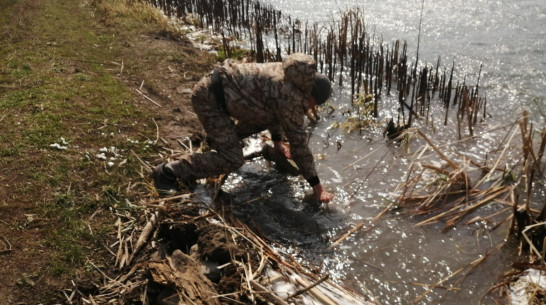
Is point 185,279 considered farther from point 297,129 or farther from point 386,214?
point 386,214

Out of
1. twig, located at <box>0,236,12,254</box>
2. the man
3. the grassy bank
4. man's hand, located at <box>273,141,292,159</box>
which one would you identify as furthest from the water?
twig, located at <box>0,236,12,254</box>

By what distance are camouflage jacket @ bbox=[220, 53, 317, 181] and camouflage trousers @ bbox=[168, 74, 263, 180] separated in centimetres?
15

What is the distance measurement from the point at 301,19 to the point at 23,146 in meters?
7.90

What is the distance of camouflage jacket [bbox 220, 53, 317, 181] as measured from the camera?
13.3 ft

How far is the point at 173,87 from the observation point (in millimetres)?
6379

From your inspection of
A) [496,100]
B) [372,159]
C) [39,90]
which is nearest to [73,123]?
[39,90]

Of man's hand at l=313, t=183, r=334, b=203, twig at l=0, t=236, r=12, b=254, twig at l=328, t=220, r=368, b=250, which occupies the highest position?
twig at l=0, t=236, r=12, b=254

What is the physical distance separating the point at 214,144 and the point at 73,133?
1.68 metres

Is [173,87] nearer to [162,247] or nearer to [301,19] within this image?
[162,247]

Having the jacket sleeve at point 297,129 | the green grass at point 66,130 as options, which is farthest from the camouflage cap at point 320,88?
the green grass at point 66,130

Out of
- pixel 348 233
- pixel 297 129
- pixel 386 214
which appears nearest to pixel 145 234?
pixel 297 129

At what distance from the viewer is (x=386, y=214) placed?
4367mm

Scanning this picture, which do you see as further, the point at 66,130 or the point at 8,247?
the point at 66,130

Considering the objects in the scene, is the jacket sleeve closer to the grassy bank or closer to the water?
the water
